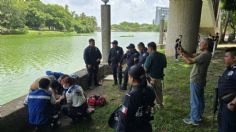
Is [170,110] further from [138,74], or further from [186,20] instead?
[186,20]

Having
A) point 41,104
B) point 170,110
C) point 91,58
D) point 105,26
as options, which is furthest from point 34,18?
point 41,104

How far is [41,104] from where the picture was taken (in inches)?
180

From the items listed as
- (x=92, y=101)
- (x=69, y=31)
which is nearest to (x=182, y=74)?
(x=92, y=101)

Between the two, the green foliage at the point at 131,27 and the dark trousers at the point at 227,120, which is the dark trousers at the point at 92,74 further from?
the green foliage at the point at 131,27

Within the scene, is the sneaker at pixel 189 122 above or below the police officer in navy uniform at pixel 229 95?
below

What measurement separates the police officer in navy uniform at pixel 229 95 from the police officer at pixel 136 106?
3.98 ft

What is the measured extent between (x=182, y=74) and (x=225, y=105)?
7.51 metres

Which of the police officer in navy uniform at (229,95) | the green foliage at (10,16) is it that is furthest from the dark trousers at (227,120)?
the green foliage at (10,16)

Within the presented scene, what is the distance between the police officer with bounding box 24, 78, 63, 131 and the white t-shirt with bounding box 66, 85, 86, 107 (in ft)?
2.16

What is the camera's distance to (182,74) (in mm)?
11117

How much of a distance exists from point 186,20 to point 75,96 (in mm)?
11393

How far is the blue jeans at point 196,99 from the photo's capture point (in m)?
5.16

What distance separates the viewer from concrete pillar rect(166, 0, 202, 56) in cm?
1491

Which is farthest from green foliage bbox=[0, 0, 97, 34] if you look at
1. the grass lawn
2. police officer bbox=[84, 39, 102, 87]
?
the grass lawn
